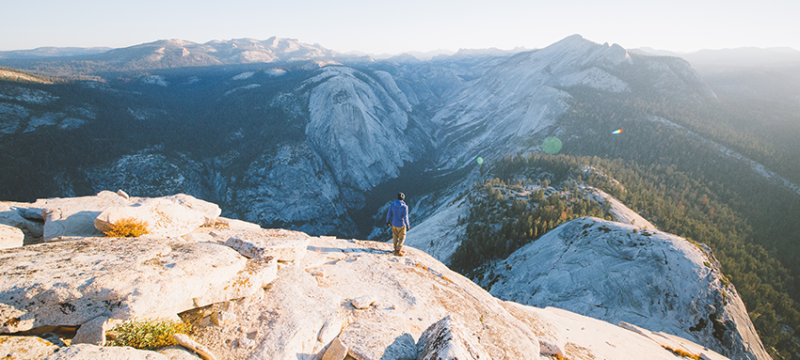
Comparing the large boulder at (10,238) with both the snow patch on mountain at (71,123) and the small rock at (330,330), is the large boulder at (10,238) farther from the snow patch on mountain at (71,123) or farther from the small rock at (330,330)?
the snow patch on mountain at (71,123)

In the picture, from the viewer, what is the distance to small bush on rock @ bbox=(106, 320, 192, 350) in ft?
17.3

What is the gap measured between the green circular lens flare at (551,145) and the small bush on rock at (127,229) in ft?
212

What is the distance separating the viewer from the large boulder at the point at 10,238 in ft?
25.0

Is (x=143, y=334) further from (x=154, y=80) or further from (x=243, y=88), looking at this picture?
(x=154, y=80)

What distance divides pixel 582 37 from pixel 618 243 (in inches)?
5365

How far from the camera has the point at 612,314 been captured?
15969 mm

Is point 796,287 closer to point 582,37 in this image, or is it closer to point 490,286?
point 490,286

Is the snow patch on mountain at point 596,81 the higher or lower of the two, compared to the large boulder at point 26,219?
higher

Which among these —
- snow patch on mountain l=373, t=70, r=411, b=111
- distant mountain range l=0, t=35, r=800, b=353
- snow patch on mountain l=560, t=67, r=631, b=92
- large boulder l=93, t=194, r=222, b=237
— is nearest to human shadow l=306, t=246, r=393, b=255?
large boulder l=93, t=194, r=222, b=237

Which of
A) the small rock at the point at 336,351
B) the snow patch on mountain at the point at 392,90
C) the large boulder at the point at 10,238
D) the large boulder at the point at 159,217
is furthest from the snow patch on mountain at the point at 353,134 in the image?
the small rock at the point at 336,351

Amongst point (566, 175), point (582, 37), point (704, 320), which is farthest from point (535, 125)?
point (582, 37)

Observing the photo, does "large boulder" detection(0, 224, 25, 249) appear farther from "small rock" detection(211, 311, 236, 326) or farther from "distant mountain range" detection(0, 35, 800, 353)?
"distant mountain range" detection(0, 35, 800, 353)

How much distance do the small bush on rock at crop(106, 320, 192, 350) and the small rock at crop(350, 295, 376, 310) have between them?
4.20 metres

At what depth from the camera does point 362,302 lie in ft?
27.0
